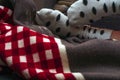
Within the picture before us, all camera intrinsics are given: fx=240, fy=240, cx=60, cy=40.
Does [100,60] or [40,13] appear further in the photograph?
[40,13]

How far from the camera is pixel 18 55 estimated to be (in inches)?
28.4

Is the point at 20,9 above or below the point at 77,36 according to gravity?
above

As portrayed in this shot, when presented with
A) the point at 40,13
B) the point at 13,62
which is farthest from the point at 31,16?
the point at 13,62

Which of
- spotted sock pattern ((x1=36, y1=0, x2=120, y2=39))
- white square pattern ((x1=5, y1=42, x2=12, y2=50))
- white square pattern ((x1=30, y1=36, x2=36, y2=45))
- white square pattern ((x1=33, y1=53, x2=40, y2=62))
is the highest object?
spotted sock pattern ((x1=36, y1=0, x2=120, y2=39))

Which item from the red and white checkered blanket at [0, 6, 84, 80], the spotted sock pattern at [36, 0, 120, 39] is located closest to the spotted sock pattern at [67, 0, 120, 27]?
the spotted sock pattern at [36, 0, 120, 39]

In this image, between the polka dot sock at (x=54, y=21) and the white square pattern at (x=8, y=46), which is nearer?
the white square pattern at (x=8, y=46)

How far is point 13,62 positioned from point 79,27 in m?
0.37

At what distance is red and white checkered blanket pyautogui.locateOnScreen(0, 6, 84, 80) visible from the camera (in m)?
0.68

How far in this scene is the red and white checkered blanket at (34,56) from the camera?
0.68 metres

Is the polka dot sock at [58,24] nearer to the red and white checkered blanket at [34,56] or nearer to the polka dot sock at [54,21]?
the polka dot sock at [54,21]

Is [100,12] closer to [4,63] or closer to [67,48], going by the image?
[67,48]

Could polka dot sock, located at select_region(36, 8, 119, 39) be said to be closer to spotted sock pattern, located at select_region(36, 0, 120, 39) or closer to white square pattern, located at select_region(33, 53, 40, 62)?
spotted sock pattern, located at select_region(36, 0, 120, 39)

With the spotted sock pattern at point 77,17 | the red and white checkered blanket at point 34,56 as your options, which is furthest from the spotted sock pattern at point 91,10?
the red and white checkered blanket at point 34,56

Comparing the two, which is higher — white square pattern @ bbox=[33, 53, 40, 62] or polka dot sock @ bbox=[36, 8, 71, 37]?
polka dot sock @ bbox=[36, 8, 71, 37]
